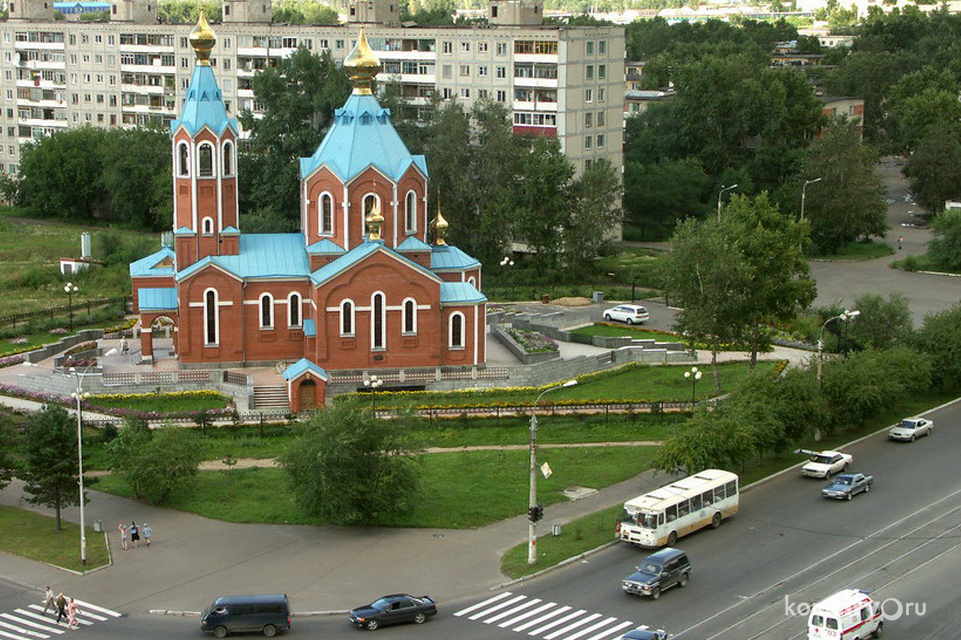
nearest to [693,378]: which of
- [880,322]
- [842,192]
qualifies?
[880,322]

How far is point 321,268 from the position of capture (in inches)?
2559

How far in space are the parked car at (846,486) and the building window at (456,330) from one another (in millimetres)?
20039

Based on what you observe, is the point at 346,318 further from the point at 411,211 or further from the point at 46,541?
the point at 46,541

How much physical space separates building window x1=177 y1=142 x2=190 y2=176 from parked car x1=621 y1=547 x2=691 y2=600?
107ft

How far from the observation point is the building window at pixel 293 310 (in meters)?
65.2

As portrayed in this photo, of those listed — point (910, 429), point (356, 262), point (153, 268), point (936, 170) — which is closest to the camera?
point (910, 429)

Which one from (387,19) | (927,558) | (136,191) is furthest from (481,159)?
(927,558)

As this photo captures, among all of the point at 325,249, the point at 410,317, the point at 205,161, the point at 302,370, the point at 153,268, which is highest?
the point at 205,161

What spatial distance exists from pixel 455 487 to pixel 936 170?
68275 millimetres

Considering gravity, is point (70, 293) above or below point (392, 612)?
above

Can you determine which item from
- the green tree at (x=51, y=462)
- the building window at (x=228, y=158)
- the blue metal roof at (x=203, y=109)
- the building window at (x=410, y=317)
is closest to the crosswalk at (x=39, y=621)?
the green tree at (x=51, y=462)

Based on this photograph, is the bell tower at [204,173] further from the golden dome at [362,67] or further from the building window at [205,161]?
the golden dome at [362,67]

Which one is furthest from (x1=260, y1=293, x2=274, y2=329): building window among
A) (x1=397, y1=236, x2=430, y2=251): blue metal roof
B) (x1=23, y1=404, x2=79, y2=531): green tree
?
(x1=23, y1=404, x2=79, y2=531): green tree

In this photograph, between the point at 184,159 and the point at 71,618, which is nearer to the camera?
the point at 71,618
